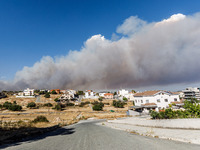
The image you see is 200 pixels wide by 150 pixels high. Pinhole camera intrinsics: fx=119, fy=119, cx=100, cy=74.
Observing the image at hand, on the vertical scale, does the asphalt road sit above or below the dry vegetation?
above

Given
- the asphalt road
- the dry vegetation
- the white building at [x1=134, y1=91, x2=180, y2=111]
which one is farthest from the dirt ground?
the asphalt road

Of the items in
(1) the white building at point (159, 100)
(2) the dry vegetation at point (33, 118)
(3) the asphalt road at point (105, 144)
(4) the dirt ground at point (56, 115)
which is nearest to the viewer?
(3) the asphalt road at point (105, 144)

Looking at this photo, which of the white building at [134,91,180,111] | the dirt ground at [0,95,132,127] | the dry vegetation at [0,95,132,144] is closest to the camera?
the dry vegetation at [0,95,132,144]

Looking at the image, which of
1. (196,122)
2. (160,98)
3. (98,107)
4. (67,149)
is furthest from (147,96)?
(67,149)

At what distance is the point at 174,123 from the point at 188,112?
3.17 m

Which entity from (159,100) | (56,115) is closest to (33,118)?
(56,115)

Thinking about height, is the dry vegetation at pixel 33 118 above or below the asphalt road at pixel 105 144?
below

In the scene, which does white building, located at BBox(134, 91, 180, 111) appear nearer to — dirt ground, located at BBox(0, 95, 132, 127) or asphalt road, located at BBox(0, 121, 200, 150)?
dirt ground, located at BBox(0, 95, 132, 127)

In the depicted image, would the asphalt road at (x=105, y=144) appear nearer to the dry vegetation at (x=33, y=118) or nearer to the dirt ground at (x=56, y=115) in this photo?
the dry vegetation at (x=33, y=118)

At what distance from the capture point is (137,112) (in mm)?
51562

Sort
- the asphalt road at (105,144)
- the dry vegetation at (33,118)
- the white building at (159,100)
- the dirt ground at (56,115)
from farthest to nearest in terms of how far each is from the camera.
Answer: the white building at (159,100) → the dirt ground at (56,115) → the dry vegetation at (33,118) → the asphalt road at (105,144)

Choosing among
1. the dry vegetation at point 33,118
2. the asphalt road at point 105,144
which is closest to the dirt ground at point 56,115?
the dry vegetation at point 33,118

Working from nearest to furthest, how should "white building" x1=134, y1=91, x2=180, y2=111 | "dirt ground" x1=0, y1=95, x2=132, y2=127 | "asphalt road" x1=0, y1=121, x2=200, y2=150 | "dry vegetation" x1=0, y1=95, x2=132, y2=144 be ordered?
"asphalt road" x1=0, y1=121, x2=200, y2=150
"dry vegetation" x1=0, y1=95, x2=132, y2=144
"dirt ground" x1=0, y1=95, x2=132, y2=127
"white building" x1=134, y1=91, x2=180, y2=111

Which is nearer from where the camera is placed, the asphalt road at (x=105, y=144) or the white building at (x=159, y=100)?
the asphalt road at (x=105, y=144)
